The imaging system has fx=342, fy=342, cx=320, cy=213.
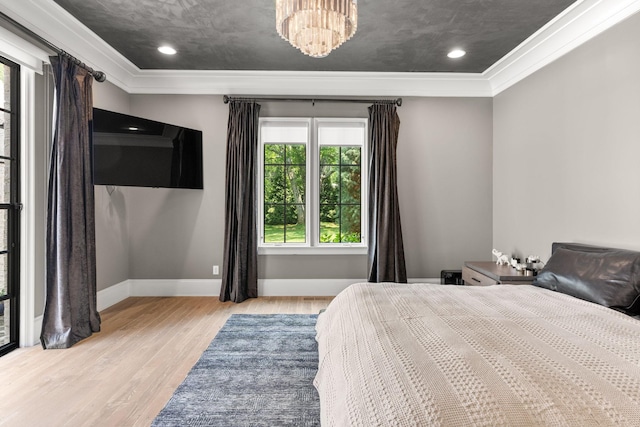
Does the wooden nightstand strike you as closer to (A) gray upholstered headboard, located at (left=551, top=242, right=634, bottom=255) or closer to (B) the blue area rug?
(A) gray upholstered headboard, located at (left=551, top=242, right=634, bottom=255)

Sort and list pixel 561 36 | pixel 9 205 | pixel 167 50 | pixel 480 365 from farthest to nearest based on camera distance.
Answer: pixel 167 50
pixel 561 36
pixel 9 205
pixel 480 365

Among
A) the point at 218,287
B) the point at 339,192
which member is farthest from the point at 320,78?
the point at 218,287

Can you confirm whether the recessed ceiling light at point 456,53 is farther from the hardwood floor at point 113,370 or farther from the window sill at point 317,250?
the hardwood floor at point 113,370

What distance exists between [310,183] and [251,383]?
2692 millimetres

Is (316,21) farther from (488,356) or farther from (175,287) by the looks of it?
(175,287)

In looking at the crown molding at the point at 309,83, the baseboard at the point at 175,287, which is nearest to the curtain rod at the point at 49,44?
the crown molding at the point at 309,83

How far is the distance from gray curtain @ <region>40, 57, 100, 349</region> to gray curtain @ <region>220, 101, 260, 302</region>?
1.41 m

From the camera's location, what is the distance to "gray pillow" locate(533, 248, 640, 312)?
6.70 ft

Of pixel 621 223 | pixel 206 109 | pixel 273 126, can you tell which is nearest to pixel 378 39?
pixel 273 126

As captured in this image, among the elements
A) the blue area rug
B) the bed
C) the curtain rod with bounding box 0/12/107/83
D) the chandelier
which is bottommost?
the blue area rug

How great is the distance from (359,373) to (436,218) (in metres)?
3.49

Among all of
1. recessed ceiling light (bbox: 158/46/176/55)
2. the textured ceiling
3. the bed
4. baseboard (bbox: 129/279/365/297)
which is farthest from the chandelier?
baseboard (bbox: 129/279/365/297)

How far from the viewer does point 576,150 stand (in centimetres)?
297

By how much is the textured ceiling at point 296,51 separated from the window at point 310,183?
31.7 inches
